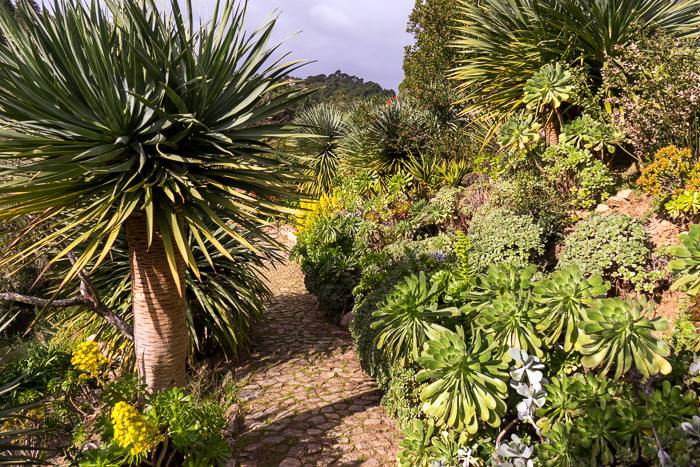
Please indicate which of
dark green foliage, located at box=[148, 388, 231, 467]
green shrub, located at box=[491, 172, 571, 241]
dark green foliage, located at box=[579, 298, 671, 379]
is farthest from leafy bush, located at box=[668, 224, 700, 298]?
A: dark green foliage, located at box=[148, 388, 231, 467]

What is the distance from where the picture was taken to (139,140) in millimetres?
2322

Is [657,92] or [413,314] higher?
[657,92]

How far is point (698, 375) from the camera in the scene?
1969 mm

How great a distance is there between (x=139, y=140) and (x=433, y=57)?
27.3 ft

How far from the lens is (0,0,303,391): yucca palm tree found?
6.81ft

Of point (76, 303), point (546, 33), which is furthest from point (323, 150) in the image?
point (76, 303)

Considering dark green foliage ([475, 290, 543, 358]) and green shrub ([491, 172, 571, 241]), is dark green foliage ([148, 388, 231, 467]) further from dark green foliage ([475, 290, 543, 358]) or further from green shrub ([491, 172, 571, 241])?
green shrub ([491, 172, 571, 241])

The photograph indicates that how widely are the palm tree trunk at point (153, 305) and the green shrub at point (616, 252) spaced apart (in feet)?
11.4

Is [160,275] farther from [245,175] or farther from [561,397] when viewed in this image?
[561,397]

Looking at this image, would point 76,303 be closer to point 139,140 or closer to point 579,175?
point 139,140

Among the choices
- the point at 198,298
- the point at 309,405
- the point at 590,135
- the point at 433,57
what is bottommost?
the point at 309,405

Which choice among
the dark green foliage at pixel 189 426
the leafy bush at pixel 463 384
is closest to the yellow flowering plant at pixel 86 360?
the dark green foliage at pixel 189 426

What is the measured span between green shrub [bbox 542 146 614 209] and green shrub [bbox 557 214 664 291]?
0.67 meters

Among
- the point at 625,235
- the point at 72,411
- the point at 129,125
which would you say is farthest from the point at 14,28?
the point at 625,235
